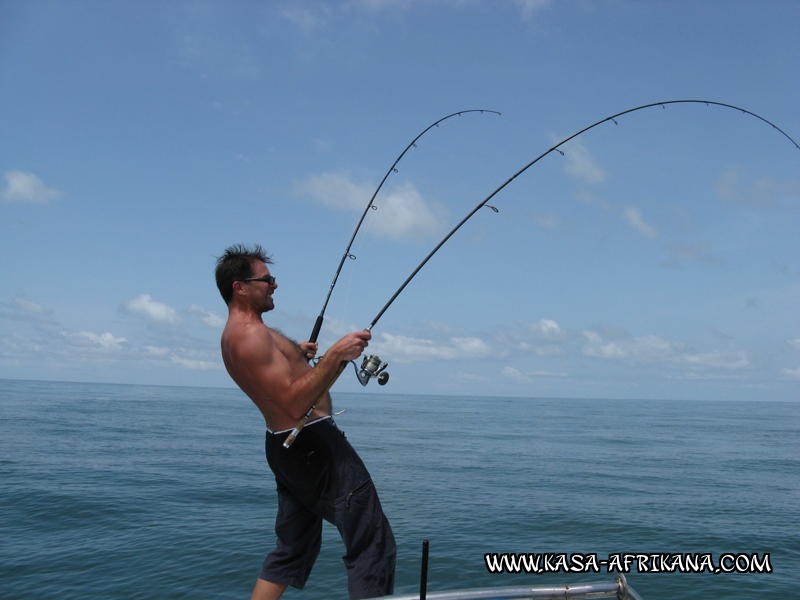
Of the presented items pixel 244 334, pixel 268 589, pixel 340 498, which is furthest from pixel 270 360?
pixel 268 589

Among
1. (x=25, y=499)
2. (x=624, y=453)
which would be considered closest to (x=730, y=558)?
(x=25, y=499)

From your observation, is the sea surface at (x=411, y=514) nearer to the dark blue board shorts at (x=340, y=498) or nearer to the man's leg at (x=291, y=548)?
the man's leg at (x=291, y=548)

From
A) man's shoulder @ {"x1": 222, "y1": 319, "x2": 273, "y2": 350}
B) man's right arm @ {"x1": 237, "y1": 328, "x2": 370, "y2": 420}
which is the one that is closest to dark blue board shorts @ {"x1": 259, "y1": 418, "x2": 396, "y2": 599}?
man's right arm @ {"x1": 237, "y1": 328, "x2": 370, "y2": 420}

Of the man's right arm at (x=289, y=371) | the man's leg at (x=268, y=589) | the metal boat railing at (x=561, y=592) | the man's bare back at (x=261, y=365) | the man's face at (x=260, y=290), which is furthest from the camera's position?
the man's leg at (x=268, y=589)

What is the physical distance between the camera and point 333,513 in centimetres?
331

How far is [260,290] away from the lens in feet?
11.3

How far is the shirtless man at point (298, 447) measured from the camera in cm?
319

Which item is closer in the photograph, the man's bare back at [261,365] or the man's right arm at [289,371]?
the man's right arm at [289,371]

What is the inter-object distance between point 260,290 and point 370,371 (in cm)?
82

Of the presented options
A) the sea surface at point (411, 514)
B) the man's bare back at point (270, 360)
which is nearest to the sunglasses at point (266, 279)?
the man's bare back at point (270, 360)

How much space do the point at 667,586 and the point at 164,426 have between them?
31.9m

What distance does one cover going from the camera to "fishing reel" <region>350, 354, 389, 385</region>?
369cm

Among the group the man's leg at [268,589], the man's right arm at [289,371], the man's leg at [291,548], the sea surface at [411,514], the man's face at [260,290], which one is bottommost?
the sea surface at [411,514]

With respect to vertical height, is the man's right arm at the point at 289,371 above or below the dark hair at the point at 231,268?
below
